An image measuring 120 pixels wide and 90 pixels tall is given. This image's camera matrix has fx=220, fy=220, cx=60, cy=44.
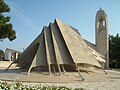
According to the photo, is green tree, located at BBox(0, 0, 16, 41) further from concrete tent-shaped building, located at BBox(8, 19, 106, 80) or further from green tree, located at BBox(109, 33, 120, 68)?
green tree, located at BBox(109, 33, 120, 68)

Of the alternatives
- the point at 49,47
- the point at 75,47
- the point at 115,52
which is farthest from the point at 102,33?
the point at 49,47

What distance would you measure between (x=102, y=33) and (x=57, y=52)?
21234mm

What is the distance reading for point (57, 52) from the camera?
2069 centimetres

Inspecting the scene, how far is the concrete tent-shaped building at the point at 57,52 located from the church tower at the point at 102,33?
16300 millimetres

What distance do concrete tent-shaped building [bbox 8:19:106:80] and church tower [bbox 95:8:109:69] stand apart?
53.5ft

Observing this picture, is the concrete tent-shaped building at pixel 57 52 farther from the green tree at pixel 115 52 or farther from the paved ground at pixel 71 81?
the green tree at pixel 115 52

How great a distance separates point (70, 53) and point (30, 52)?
5.15 metres

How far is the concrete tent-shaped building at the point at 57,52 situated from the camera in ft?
65.6

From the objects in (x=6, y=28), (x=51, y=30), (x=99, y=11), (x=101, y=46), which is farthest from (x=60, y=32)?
(x=99, y=11)

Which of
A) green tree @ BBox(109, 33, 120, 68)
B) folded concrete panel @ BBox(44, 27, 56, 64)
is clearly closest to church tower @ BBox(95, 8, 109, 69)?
green tree @ BBox(109, 33, 120, 68)

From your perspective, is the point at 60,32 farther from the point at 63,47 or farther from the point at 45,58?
the point at 45,58

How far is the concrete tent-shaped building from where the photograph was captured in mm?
20000

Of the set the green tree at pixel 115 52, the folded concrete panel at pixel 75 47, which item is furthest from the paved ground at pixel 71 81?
the green tree at pixel 115 52

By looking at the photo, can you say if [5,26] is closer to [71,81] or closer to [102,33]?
[71,81]
